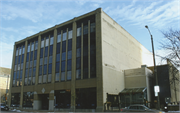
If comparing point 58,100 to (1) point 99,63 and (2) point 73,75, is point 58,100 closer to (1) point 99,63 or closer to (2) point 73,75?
(2) point 73,75

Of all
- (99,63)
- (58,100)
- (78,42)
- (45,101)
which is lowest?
(45,101)

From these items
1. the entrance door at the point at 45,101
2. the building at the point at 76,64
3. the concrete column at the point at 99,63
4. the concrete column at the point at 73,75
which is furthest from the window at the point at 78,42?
the entrance door at the point at 45,101

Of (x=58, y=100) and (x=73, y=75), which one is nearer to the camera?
(x=73, y=75)

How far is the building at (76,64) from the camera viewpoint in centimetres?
3069

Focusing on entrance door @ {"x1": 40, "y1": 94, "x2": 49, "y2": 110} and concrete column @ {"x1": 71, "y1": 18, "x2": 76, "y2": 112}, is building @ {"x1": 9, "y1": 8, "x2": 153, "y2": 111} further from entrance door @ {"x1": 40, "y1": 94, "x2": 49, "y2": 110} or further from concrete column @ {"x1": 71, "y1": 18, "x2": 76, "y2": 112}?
entrance door @ {"x1": 40, "y1": 94, "x2": 49, "y2": 110}

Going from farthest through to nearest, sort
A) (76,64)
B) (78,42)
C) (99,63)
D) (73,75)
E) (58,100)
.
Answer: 1. (58,100)
2. (78,42)
3. (76,64)
4. (73,75)
5. (99,63)

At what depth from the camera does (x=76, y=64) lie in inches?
1315

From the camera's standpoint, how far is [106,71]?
30.8m

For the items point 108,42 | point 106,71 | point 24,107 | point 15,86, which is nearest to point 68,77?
point 106,71

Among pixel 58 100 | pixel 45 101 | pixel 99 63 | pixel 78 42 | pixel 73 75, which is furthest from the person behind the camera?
pixel 45 101

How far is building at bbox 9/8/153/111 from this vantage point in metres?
30.7

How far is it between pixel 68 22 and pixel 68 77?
1220 centimetres

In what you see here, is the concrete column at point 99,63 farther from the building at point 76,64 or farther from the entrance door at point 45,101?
the entrance door at point 45,101

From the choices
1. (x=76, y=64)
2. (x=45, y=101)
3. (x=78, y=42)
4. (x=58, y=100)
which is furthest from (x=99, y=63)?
(x=45, y=101)
